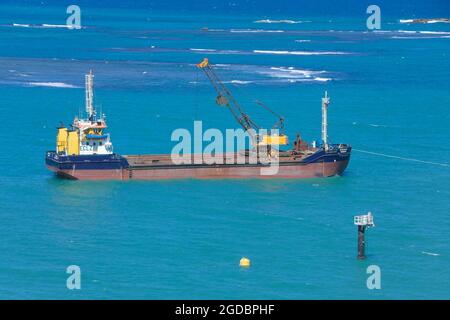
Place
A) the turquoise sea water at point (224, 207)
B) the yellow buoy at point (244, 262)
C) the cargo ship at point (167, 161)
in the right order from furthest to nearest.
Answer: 1. the cargo ship at point (167, 161)
2. the yellow buoy at point (244, 262)
3. the turquoise sea water at point (224, 207)

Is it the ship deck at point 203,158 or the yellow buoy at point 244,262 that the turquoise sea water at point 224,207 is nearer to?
the yellow buoy at point 244,262

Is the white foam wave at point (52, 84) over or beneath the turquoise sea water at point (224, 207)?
over

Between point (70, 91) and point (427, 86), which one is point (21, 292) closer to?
point (70, 91)

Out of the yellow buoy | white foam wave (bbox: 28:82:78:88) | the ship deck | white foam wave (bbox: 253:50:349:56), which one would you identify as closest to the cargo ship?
the ship deck

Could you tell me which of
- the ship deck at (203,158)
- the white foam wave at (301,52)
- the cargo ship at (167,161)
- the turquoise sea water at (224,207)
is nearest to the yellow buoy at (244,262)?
the turquoise sea water at (224,207)

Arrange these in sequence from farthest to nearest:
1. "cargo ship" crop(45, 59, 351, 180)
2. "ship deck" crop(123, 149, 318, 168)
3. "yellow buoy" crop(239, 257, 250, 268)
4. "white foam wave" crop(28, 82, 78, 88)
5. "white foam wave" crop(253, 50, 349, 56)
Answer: "white foam wave" crop(253, 50, 349, 56), "white foam wave" crop(28, 82, 78, 88), "ship deck" crop(123, 149, 318, 168), "cargo ship" crop(45, 59, 351, 180), "yellow buoy" crop(239, 257, 250, 268)

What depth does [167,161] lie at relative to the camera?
84750 millimetres

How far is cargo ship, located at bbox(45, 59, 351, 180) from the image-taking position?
3241 inches

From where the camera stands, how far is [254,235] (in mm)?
69438

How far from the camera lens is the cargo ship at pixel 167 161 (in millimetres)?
82312

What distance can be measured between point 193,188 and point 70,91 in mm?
51224

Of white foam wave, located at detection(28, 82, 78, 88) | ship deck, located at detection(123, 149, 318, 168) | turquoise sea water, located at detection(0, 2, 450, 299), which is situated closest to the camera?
turquoise sea water, located at detection(0, 2, 450, 299)

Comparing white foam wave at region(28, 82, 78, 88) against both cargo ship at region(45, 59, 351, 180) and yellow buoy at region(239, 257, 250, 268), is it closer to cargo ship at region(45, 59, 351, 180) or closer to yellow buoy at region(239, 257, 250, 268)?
cargo ship at region(45, 59, 351, 180)

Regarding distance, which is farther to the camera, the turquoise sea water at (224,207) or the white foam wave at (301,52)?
the white foam wave at (301,52)
